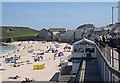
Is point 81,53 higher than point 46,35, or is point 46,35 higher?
point 46,35

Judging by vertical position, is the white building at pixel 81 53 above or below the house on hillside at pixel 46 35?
below

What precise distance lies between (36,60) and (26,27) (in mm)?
124913

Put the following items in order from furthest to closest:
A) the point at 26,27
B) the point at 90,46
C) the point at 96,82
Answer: the point at 26,27 < the point at 90,46 < the point at 96,82

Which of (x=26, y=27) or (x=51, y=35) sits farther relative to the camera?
(x=26, y=27)

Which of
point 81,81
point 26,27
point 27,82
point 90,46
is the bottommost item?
point 27,82

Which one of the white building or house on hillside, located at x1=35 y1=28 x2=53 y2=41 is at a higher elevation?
house on hillside, located at x1=35 y1=28 x2=53 y2=41

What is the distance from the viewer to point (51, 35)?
309ft

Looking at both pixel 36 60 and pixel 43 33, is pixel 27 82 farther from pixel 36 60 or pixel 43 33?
pixel 43 33

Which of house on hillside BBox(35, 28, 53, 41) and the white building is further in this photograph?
house on hillside BBox(35, 28, 53, 41)

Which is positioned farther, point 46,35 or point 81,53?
→ point 46,35

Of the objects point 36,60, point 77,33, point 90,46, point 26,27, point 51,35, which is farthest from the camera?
point 26,27

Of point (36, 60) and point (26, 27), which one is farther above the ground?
point (26, 27)

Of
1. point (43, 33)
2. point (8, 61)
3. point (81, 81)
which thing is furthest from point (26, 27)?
point (81, 81)

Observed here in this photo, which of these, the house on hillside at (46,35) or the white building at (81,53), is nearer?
the white building at (81,53)
